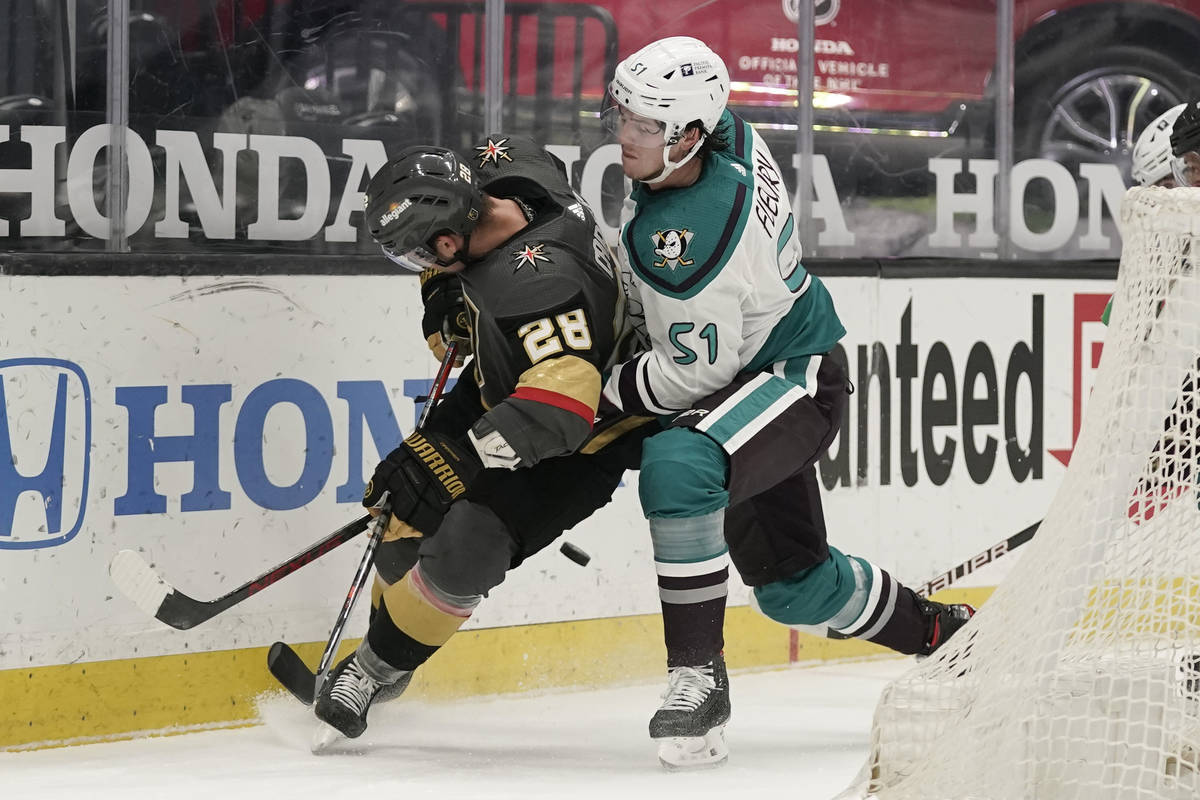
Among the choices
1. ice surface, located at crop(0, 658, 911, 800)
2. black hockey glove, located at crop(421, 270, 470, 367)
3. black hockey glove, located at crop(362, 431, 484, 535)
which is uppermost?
black hockey glove, located at crop(421, 270, 470, 367)

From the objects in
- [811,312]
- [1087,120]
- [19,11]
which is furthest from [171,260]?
[1087,120]

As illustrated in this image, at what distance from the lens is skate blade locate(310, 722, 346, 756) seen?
295 cm

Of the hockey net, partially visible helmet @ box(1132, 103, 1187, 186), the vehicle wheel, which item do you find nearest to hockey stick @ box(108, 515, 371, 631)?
the hockey net

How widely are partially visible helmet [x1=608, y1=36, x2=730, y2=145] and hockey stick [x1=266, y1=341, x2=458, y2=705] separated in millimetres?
639

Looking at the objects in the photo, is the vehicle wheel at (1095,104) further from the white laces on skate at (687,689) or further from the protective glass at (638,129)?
the white laces on skate at (687,689)

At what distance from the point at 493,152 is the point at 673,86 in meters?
0.44

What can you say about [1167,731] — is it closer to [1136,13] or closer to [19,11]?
[19,11]

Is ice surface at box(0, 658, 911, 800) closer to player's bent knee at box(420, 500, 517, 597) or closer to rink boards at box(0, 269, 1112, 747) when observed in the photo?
rink boards at box(0, 269, 1112, 747)

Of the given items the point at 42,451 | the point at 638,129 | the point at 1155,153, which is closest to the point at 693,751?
the point at 638,129

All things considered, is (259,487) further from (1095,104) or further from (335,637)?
(1095,104)

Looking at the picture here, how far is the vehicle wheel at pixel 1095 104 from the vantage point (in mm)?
4469

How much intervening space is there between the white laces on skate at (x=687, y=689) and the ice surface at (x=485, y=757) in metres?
0.13

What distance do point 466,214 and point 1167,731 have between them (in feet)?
4.49

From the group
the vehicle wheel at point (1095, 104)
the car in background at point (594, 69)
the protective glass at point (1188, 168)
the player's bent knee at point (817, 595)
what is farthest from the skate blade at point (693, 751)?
the vehicle wheel at point (1095, 104)
